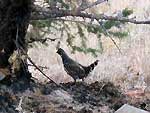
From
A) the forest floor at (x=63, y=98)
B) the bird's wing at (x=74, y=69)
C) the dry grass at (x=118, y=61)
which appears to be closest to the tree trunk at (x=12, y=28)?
the forest floor at (x=63, y=98)

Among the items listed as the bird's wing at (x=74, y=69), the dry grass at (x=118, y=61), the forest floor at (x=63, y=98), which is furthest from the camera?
the dry grass at (x=118, y=61)

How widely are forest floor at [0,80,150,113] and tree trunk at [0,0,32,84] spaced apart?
16 cm

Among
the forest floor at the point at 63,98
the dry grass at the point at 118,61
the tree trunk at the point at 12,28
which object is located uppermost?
the tree trunk at the point at 12,28

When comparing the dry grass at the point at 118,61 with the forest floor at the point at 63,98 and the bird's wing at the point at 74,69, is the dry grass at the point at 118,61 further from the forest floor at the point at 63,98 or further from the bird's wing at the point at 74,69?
the forest floor at the point at 63,98

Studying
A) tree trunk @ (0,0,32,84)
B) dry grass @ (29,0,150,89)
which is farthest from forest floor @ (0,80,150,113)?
dry grass @ (29,0,150,89)

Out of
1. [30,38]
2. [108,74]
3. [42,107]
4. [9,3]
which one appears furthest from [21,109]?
[108,74]

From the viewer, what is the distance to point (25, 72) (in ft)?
11.1

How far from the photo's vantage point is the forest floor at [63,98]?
307cm

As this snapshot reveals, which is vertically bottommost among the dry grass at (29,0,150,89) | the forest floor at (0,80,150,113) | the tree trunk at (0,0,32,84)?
the dry grass at (29,0,150,89)

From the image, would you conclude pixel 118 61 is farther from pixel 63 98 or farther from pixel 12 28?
pixel 12 28

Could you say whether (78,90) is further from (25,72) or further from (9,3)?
(9,3)

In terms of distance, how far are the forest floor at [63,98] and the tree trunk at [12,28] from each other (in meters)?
0.16

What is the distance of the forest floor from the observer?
10.1 ft

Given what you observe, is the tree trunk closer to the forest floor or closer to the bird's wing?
the forest floor
